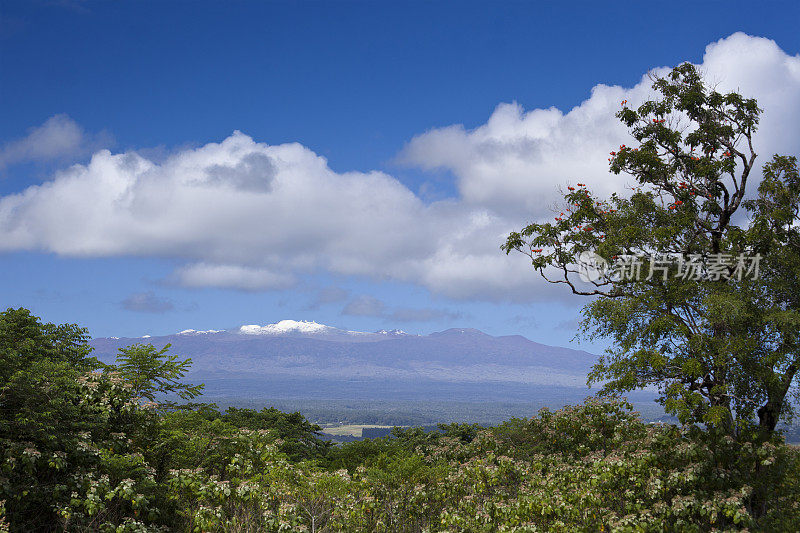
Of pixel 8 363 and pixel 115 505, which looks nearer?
pixel 8 363

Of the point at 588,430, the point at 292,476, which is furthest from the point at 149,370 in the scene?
the point at 588,430

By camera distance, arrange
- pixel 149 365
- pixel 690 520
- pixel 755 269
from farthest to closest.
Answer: pixel 755 269
pixel 149 365
pixel 690 520

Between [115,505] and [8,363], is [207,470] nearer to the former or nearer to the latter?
[115,505]

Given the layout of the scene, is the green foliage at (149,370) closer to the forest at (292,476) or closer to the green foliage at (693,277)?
the forest at (292,476)

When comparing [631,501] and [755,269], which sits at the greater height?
[755,269]

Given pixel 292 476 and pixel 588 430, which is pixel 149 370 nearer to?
pixel 292 476

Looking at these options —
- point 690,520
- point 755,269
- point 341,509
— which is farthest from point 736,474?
point 341,509

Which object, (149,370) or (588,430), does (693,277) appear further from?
(149,370)

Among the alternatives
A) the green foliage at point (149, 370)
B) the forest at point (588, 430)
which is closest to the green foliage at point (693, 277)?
the forest at point (588, 430)

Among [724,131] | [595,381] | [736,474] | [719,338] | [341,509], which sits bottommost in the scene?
[341,509]

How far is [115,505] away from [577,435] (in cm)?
1085

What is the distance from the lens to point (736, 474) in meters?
12.7

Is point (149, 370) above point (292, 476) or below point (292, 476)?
above

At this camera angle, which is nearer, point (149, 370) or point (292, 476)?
point (292, 476)
